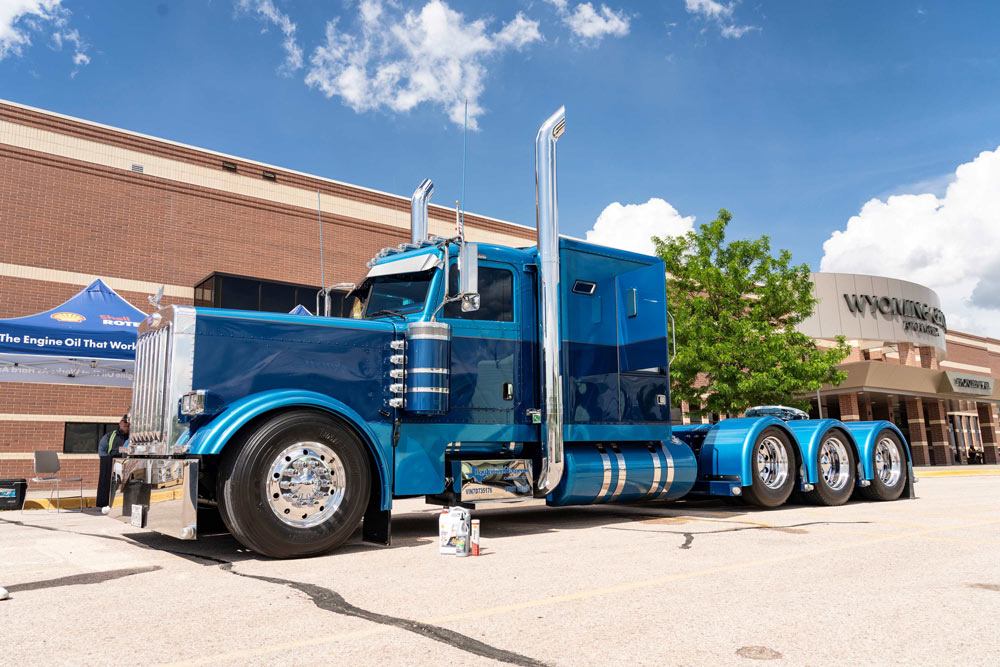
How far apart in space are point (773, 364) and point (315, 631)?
19.6 meters

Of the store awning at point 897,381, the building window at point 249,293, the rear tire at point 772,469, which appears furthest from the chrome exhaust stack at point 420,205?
the store awning at point 897,381

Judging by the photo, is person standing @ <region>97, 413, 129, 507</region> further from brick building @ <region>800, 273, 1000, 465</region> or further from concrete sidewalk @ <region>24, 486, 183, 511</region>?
brick building @ <region>800, 273, 1000, 465</region>

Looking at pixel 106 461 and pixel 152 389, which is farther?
pixel 106 461

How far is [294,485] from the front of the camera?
19.4 ft

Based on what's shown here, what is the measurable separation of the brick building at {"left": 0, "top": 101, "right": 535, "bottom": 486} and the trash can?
17.2 ft

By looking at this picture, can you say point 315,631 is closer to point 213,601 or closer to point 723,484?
point 213,601

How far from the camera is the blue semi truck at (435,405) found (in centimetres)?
588

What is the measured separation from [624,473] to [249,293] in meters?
15.2

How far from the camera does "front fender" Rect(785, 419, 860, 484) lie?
9914 millimetres

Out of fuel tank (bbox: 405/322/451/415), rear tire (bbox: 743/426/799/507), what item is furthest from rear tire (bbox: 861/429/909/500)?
fuel tank (bbox: 405/322/451/415)

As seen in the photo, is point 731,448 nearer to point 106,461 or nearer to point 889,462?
point 889,462

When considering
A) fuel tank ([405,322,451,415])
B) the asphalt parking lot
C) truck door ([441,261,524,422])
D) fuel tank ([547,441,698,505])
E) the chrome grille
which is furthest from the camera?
fuel tank ([547,441,698,505])

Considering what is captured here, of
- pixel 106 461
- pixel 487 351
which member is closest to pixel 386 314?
pixel 487 351

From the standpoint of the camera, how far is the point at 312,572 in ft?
17.1
